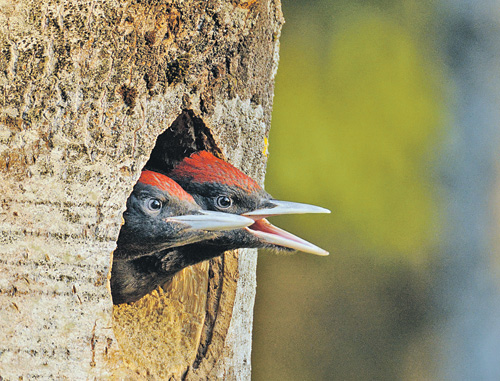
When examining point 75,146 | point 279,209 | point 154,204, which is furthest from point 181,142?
point 75,146

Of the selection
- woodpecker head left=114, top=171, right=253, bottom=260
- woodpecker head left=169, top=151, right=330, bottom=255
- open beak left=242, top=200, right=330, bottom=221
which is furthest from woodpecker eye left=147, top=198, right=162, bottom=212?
open beak left=242, top=200, right=330, bottom=221

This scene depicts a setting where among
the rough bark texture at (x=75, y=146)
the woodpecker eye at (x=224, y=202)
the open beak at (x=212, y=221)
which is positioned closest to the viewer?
the rough bark texture at (x=75, y=146)

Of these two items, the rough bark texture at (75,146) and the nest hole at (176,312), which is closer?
the rough bark texture at (75,146)

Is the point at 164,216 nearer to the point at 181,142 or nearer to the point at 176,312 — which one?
the point at 181,142

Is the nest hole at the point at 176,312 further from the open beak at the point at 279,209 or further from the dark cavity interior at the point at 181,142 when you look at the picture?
the open beak at the point at 279,209

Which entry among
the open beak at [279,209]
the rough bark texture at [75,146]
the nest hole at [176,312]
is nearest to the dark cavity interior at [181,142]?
the nest hole at [176,312]

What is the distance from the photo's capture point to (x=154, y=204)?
203 centimetres

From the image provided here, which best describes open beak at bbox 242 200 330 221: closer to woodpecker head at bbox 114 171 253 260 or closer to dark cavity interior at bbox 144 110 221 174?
woodpecker head at bbox 114 171 253 260

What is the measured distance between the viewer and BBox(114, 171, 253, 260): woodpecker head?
6.61ft

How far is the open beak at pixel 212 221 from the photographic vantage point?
1.95 meters

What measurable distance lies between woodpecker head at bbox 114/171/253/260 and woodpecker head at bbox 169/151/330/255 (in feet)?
0.18

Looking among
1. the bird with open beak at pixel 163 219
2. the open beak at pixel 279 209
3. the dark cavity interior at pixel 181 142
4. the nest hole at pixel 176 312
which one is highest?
the dark cavity interior at pixel 181 142

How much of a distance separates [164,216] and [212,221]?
0.15 meters

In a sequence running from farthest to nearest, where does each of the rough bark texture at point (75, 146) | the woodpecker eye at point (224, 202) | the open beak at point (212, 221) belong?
the woodpecker eye at point (224, 202)
the open beak at point (212, 221)
the rough bark texture at point (75, 146)
